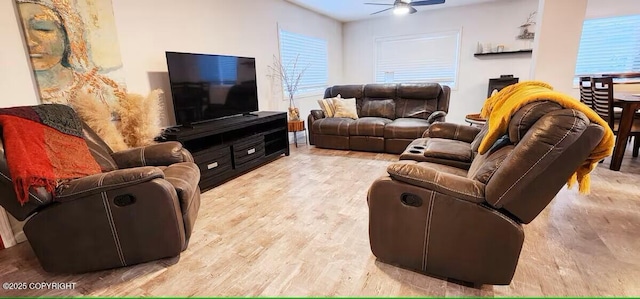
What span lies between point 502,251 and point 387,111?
11.5ft

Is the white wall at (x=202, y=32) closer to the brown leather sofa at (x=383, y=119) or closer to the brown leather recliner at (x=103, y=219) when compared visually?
the brown leather sofa at (x=383, y=119)

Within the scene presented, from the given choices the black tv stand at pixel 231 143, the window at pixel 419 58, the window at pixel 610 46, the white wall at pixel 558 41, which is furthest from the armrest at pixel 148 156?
the window at pixel 610 46

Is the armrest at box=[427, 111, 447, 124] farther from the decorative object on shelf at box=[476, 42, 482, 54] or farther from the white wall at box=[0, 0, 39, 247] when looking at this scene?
the white wall at box=[0, 0, 39, 247]

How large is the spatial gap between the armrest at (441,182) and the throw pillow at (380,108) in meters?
3.29

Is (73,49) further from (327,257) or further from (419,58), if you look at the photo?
(419,58)

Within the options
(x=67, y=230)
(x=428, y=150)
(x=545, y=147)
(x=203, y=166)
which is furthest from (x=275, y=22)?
(x=545, y=147)

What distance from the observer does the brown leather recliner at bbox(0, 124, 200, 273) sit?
1.54 m

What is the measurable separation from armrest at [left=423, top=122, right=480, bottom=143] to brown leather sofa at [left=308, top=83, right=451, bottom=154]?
37.0 inches

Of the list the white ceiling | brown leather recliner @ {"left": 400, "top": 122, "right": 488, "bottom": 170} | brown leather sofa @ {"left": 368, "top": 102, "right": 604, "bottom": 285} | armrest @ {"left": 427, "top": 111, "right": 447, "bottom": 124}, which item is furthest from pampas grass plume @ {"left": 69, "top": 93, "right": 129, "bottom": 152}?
armrest @ {"left": 427, "top": 111, "right": 447, "bottom": 124}

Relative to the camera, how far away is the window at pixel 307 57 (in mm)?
4855

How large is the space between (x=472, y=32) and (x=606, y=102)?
9.53ft

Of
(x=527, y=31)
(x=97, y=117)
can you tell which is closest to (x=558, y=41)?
(x=527, y=31)

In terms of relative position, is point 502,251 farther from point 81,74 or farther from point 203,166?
point 81,74

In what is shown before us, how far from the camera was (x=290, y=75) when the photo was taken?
5000 millimetres
